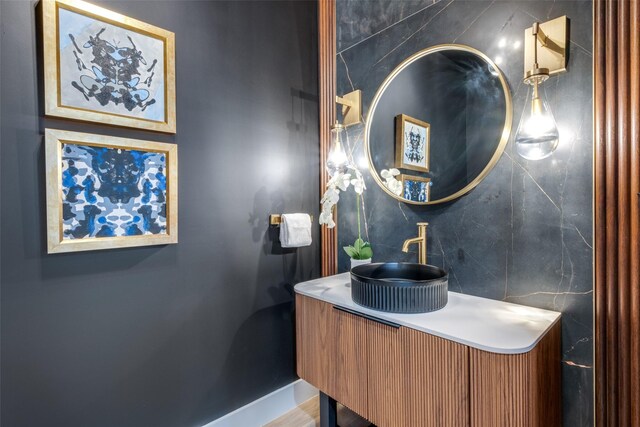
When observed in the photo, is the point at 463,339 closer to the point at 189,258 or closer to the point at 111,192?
the point at 189,258

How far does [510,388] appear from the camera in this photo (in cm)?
83

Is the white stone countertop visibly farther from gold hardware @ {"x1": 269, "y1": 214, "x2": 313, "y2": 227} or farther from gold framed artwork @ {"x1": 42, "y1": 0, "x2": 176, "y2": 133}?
gold framed artwork @ {"x1": 42, "y1": 0, "x2": 176, "y2": 133}

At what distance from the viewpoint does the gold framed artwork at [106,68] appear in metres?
1.08

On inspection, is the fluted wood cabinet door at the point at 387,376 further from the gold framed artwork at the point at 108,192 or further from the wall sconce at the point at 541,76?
the gold framed artwork at the point at 108,192

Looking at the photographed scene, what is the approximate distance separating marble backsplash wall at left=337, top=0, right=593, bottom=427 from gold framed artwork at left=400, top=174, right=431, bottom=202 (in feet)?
0.17

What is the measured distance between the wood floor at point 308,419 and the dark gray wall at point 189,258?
0.56 ft

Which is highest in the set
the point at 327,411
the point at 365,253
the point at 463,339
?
the point at 365,253

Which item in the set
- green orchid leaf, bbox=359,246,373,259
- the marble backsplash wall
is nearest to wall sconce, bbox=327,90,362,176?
the marble backsplash wall

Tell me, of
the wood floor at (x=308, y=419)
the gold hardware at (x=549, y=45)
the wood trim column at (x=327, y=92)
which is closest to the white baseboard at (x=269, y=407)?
the wood floor at (x=308, y=419)

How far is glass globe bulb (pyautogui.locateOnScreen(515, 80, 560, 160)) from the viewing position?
3.32 feet

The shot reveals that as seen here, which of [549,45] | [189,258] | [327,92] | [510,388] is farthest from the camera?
[327,92]

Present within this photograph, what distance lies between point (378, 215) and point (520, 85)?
2.66ft

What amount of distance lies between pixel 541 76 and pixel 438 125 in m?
0.46

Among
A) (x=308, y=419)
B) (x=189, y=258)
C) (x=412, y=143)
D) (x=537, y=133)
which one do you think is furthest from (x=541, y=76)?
(x=308, y=419)
